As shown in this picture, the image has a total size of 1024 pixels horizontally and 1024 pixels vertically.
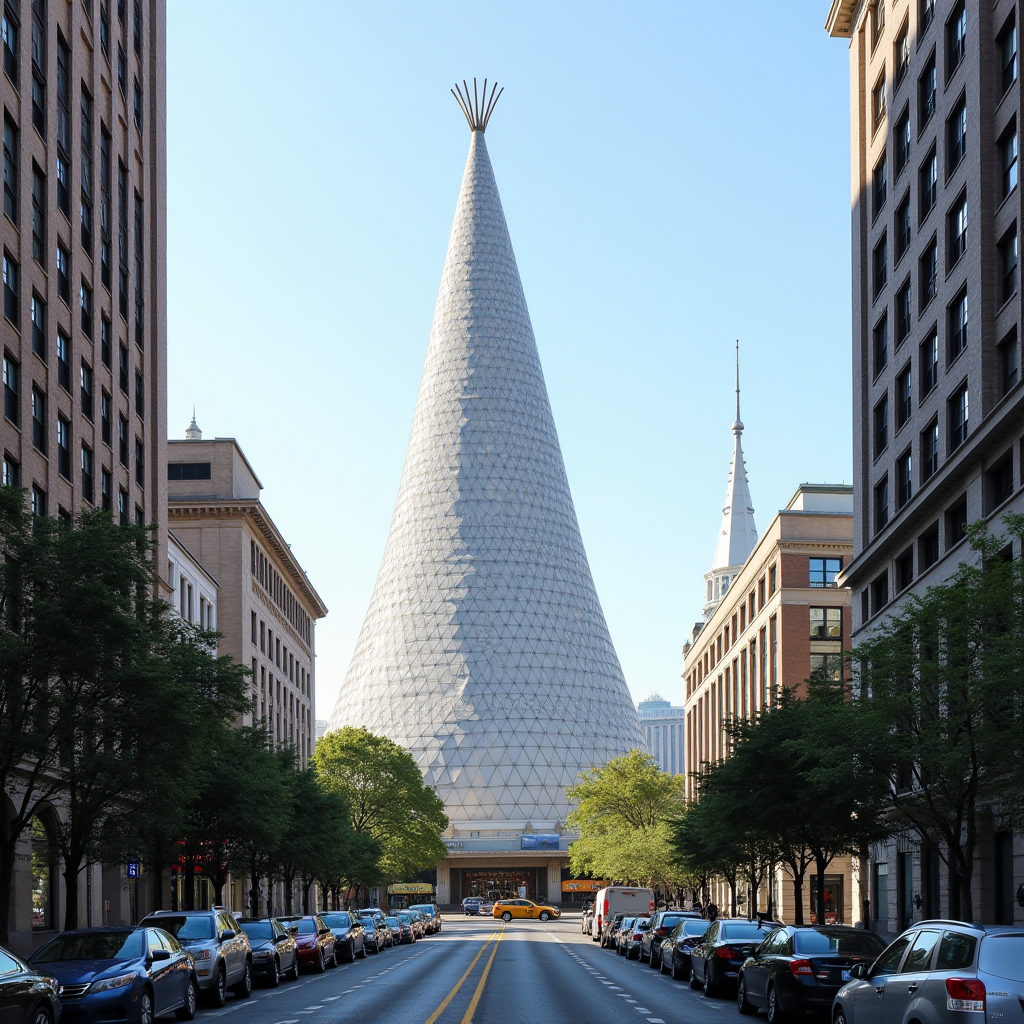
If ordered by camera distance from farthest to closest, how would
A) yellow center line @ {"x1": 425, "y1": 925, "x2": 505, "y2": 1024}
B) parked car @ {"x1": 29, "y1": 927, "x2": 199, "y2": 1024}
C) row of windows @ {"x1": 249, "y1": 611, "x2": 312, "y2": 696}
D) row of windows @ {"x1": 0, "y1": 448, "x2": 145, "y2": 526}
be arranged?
row of windows @ {"x1": 249, "y1": 611, "x2": 312, "y2": 696} → row of windows @ {"x1": 0, "y1": 448, "x2": 145, "y2": 526} → yellow center line @ {"x1": 425, "y1": 925, "x2": 505, "y2": 1024} → parked car @ {"x1": 29, "y1": 927, "x2": 199, "y2": 1024}

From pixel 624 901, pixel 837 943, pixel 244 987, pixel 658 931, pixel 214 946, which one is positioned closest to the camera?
pixel 837 943

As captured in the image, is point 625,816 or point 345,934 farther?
point 625,816

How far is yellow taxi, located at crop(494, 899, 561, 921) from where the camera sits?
107m

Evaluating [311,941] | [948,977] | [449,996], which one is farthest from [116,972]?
[311,941]

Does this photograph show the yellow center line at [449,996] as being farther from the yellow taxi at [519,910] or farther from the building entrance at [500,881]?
the building entrance at [500,881]

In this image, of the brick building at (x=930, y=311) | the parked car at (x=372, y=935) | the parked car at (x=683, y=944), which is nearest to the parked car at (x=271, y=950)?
the parked car at (x=683, y=944)

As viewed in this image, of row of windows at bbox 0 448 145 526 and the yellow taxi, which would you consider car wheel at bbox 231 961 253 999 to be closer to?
row of windows at bbox 0 448 145 526

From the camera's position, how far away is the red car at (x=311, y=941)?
136 ft

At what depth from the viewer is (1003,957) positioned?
14.0 meters

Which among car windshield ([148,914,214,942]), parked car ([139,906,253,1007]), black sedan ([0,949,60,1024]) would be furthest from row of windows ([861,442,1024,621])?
black sedan ([0,949,60,1024])

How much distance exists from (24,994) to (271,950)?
64.5 feet

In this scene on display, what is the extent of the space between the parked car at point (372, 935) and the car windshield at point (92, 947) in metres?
29.1

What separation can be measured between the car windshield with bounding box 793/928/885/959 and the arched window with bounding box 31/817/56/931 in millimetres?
23122

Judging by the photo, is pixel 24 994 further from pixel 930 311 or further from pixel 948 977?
pixel 930 311
